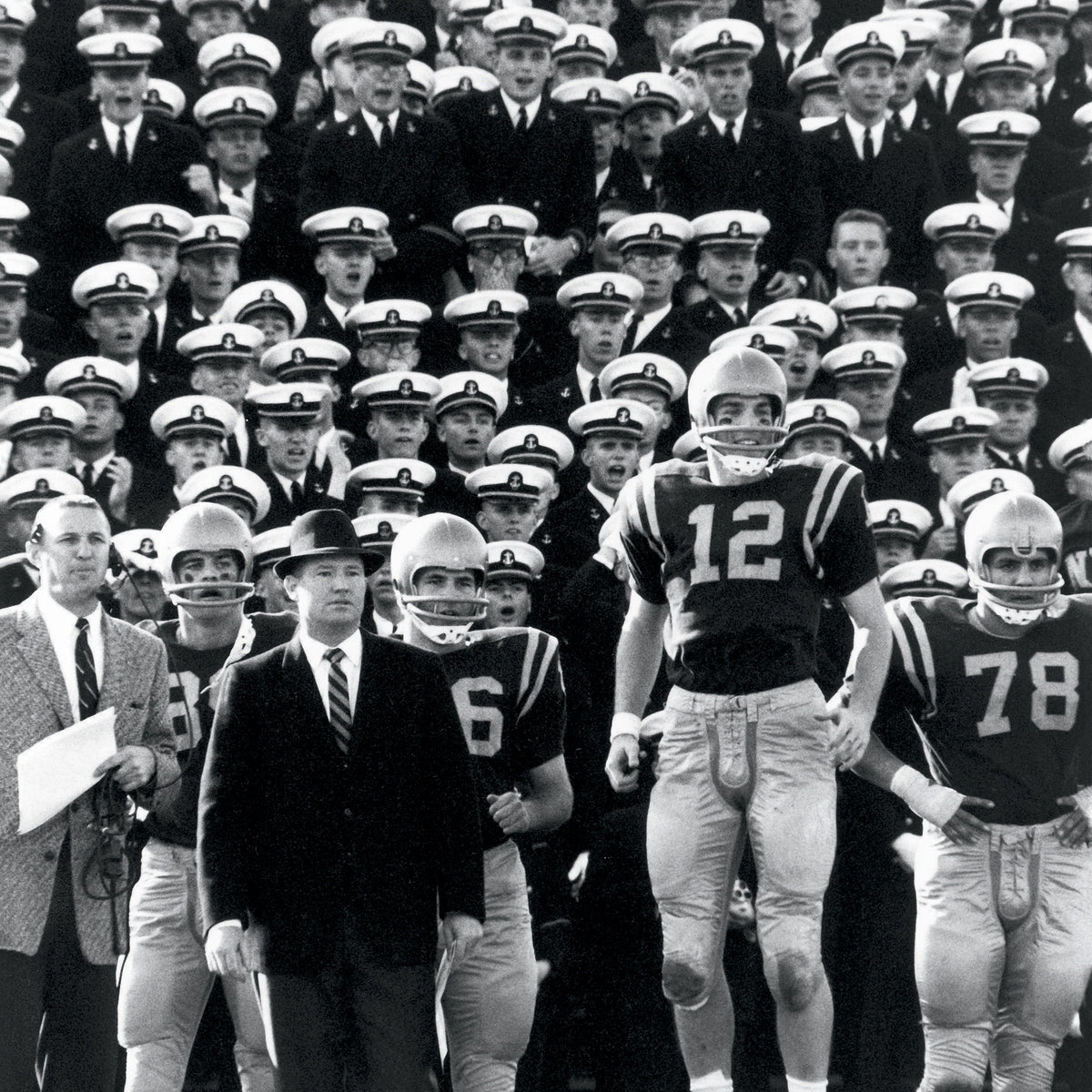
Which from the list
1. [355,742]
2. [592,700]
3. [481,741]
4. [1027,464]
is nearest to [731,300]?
[1027,464]

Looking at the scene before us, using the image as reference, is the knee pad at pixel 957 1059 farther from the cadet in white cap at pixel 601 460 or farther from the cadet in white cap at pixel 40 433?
the cadet in white cap at pixel 40 433

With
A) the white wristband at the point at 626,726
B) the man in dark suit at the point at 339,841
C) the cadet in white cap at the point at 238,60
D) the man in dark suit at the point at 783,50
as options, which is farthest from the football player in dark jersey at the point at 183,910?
the man in dark suit at the point at 783,50

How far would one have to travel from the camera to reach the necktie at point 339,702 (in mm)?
6598

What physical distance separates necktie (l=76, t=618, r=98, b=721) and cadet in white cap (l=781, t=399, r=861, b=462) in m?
3.69

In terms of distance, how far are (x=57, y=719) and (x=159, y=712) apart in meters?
0.33

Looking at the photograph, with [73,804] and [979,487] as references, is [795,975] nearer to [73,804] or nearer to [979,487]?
[73,804]

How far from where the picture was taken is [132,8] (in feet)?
41.7

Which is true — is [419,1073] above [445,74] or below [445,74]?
below

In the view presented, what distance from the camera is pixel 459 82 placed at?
12836 mm

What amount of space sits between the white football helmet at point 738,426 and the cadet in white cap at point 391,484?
→ 10.5 ft

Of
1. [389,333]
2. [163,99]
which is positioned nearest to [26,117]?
[163,99]

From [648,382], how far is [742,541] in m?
3.82

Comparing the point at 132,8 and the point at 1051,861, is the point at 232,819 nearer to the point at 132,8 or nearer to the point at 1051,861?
the point at 1051,861

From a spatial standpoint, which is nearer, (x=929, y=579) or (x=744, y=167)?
(x=929, y=579)
